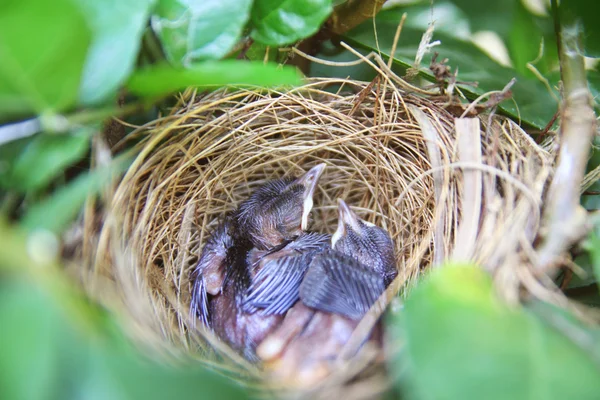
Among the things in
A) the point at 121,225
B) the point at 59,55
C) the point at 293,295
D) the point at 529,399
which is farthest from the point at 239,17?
the point at 529,399

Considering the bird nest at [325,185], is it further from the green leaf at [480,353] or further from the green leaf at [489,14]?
the green leaf at [489,14]

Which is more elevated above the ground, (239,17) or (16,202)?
(239,17)

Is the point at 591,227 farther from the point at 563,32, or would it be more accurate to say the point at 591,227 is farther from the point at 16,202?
the point at 16,202

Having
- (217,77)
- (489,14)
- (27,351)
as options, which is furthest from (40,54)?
(489,14)

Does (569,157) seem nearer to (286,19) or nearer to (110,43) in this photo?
(286,19)

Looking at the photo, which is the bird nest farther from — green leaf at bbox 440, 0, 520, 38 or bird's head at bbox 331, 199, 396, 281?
green leaf at bbox 440, 0, 520, 38

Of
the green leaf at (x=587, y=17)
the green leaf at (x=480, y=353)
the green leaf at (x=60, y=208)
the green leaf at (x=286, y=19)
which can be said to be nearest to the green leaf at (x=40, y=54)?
the green leaf at (x=60, y=208)
